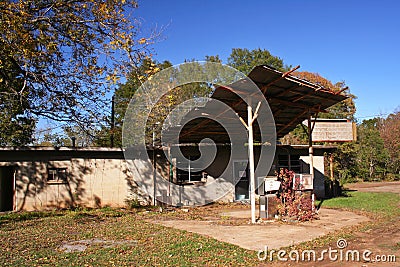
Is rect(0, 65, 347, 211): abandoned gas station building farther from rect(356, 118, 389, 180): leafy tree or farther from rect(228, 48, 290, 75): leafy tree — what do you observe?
rect(228, 48, 290, 75): leafy tree

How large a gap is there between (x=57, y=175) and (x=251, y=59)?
29107 mm

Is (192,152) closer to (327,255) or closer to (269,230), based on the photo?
(269,230)

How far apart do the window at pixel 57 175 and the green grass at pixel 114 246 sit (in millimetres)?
2651

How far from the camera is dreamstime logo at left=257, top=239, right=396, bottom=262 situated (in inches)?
221

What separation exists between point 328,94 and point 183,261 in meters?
6.71

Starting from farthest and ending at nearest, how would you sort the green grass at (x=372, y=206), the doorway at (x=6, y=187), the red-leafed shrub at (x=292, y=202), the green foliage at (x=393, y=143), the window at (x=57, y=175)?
1. the green foliage at (x=393, y=143)
2. the doorway at (x=6, y=187)
3. the window at (x=57, y=175)
4. the green grass at (x=372, y=206)
5. the red-leafed shrub at (x=292, y=202)

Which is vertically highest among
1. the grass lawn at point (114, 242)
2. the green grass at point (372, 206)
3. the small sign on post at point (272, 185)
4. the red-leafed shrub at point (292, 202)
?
the small sign on post at point (272, 185)

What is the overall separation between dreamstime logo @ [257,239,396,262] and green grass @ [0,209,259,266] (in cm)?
31

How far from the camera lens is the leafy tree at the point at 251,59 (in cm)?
3778

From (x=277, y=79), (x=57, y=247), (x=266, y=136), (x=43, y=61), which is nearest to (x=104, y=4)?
(x=43, y=61)

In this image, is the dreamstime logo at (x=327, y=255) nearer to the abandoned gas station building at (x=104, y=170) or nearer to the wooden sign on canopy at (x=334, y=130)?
the abandoned gas station building at (x=104, y=170)

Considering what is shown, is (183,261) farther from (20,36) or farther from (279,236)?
(20,36)

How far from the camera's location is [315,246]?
21.5ft

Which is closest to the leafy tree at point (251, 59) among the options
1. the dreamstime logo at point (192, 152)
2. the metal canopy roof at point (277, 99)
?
the dreamstime logo at point (192, 152)
